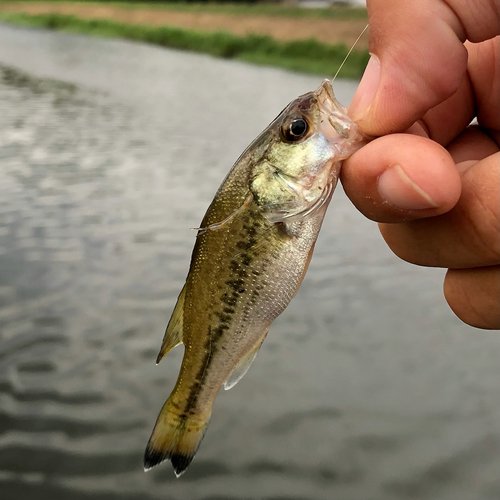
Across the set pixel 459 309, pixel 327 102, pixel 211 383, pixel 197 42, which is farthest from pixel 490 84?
pixel 197 42

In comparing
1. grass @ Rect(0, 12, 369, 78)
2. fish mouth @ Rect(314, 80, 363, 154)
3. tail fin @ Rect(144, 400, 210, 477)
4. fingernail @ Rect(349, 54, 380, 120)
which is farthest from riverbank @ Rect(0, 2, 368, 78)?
tail fin @ Rect(144, 400, 210, 477)

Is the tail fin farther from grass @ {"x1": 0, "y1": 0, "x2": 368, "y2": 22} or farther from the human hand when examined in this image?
grass @ {"x1": 0, "y1": 0, "x2": 368, "y2": 22}

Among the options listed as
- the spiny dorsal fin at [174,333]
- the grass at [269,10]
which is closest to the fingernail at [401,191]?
the spiny dorsal fin at [174,333]

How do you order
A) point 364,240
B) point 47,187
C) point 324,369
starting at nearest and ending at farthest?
point 324,369 < point 364,240 < point 47,187

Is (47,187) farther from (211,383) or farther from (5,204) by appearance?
(211,383)

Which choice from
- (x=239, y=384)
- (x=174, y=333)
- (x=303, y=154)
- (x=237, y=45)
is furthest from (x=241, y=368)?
(x=237, y=45)

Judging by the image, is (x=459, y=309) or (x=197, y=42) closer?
(x=459, y=309)

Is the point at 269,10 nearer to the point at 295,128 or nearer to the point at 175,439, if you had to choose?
the point at 295,128
